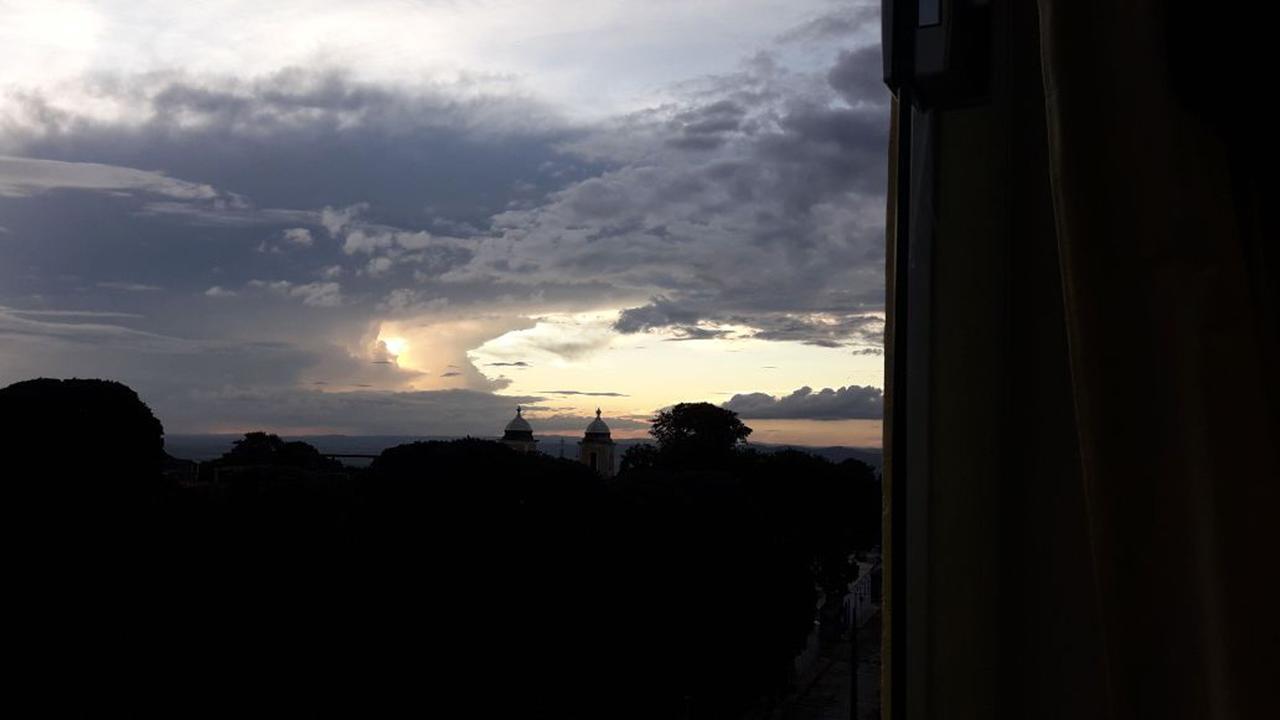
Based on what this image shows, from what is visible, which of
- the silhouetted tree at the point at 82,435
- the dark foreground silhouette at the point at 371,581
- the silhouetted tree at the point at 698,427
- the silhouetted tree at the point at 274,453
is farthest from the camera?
the silhouetted tree at the point at 698,427

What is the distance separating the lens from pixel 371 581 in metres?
9.80

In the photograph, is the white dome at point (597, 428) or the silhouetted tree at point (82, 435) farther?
the white dome at point (597, 428)

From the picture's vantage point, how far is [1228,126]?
1.00 metres

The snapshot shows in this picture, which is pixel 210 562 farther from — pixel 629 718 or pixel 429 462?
pixel 629 718

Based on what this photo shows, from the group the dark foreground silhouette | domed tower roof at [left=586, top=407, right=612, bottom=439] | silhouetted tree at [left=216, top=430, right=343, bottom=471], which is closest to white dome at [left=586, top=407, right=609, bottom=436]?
domed tower roof at [left=586, top=407, right=612, bottom=439]

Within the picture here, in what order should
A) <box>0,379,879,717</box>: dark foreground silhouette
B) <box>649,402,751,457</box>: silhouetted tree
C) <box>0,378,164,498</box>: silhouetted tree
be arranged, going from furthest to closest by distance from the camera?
<box>649,402,751,457</box>: silhouetted tree → <box>0,378,164,498</box>: silhouetted tree → <box>0,379,879,717</box>: dark foreground silhouette

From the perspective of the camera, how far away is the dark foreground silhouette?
8125 millimetres

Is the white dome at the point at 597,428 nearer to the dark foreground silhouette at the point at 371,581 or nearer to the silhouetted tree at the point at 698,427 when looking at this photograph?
the silhouetted tree at the point at 698,427

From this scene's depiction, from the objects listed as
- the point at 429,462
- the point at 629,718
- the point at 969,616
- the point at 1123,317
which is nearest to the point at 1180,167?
the point at 1123,317

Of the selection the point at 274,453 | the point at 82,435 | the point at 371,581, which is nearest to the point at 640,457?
the point at 274,453

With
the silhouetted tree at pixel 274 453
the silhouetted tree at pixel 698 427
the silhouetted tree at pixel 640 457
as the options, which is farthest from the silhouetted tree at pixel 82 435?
the silhouetted tree at pixel 698 427

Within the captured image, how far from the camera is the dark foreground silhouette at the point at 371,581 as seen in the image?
26.7 feet

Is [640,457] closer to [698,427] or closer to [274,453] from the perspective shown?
[698,427]

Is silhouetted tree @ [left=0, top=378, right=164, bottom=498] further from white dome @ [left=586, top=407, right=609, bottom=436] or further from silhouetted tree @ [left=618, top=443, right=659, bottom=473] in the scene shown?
white dome @ [left=586, top=407, right=609, bottom=436]
